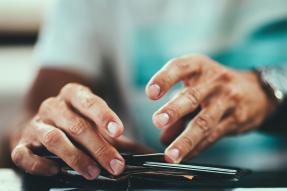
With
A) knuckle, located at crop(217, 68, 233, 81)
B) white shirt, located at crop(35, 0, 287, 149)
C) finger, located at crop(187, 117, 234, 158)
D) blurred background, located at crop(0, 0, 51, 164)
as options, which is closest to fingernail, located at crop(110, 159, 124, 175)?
finger, located at crop(187, 117, 234, 158)

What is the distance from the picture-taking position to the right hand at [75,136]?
0.47 metres

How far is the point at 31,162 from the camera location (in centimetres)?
51

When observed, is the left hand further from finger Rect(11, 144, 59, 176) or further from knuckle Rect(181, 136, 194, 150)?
finger Rect(11, 144, 59, 176)

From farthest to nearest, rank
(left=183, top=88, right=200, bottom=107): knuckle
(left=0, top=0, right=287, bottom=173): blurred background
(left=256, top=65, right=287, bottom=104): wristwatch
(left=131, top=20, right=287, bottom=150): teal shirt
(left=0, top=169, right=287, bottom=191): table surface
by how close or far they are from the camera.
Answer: (left=0, top=0, right=287, bottom=173): blurred background
(left=131, top=20, right=287, bottom=150): teal shirt
(left=256, top=65, right=287, bottom=104): wristwatch
(left=183, top=88, right=200, bottom=107): knuckle
(left=0, top=169, right=287, bottom=191): table surface

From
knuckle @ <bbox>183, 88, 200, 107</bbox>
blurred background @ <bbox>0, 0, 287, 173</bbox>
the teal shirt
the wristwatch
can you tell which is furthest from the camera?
blurred background @ <bbox>0, 0, 287, 173</bbox>

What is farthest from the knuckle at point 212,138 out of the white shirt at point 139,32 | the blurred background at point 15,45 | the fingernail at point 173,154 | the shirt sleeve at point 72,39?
the blurred background at point 15,45

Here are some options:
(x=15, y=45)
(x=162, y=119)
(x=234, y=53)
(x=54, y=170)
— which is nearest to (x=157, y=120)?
(x=162, y=119)

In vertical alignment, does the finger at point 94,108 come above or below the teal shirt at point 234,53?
below

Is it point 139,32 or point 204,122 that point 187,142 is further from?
point 139,32

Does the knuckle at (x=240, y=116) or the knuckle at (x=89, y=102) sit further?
the knuckle at (x=240, y=116)

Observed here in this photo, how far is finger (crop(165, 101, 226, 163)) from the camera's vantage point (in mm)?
491

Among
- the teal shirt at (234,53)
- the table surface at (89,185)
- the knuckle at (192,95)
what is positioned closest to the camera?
the table surface at (89,185)

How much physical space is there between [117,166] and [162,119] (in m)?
0.08

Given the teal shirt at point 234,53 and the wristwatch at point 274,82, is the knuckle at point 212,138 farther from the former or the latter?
the teal shirt at point 234,53
